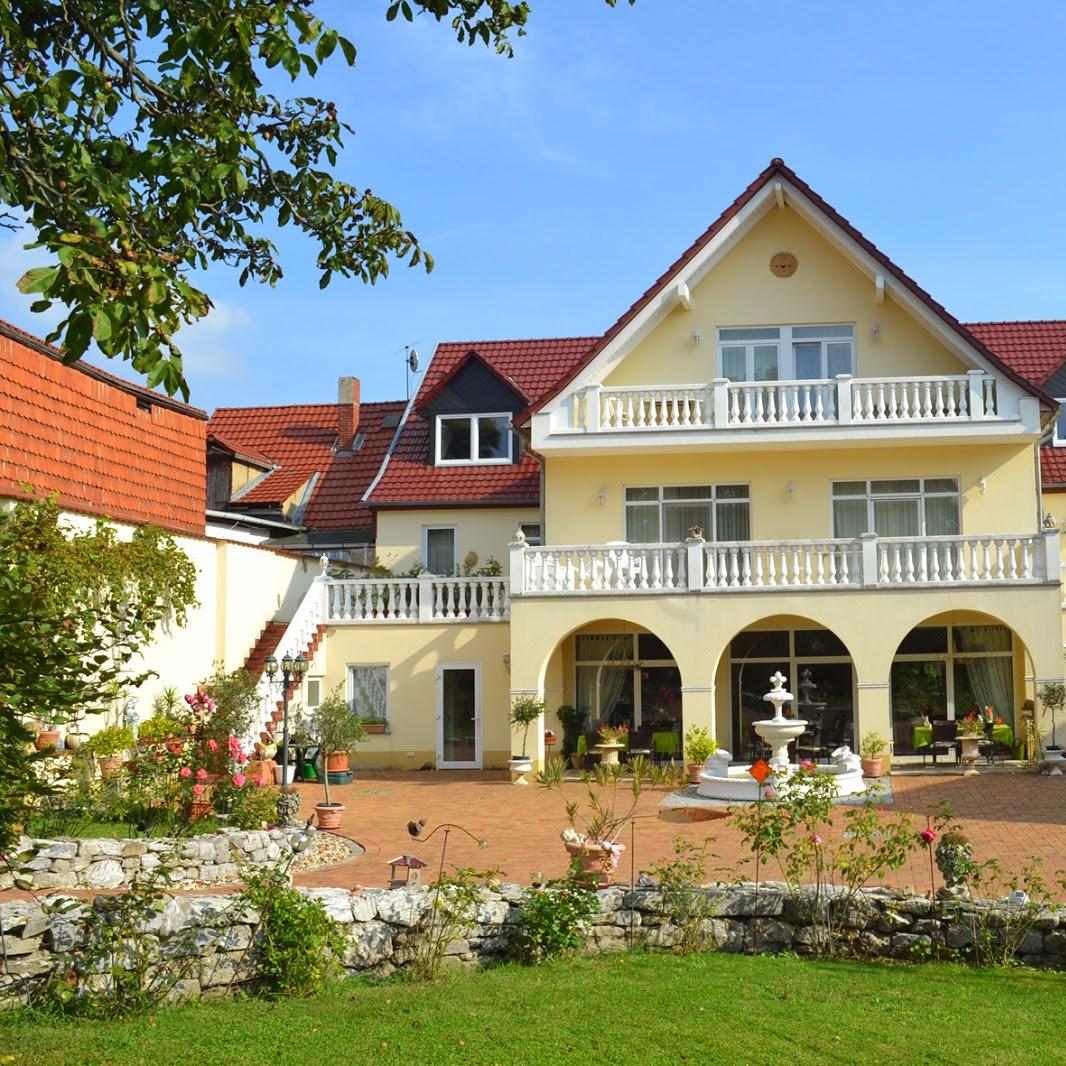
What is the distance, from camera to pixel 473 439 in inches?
1108

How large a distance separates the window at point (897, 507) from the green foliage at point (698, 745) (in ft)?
16.3

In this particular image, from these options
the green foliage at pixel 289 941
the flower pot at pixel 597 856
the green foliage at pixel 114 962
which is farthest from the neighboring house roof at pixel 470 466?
the green foliage at pixel 114 962

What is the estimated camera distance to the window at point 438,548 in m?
27.6

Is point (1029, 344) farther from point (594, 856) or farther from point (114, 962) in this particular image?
point (114, 962)

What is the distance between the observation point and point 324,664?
24297mm

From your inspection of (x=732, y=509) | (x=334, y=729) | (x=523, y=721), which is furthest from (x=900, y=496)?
(x=334, y=729)

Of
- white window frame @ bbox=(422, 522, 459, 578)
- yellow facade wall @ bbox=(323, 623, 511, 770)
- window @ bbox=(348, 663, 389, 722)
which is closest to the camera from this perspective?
yellow facade wall @ bbox=(323, 623, 511, 770)

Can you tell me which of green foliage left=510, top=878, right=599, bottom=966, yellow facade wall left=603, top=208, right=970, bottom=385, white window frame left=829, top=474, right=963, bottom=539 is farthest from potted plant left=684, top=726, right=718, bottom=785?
green foliage left=510, top=878, right=599, bottom=966

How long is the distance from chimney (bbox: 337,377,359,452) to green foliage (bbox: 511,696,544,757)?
11.9 metres

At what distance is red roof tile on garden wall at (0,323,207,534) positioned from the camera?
17344mm

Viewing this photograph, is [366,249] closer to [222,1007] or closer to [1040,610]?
[222,1007]

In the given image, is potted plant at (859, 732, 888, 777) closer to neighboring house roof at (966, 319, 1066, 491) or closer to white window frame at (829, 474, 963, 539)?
white window frame at (829, 474, 963, 539)

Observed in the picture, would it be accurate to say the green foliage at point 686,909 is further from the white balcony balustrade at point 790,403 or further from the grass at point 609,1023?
the white balcony balustrade at point 790,403

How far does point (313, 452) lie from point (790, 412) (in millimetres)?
13258
